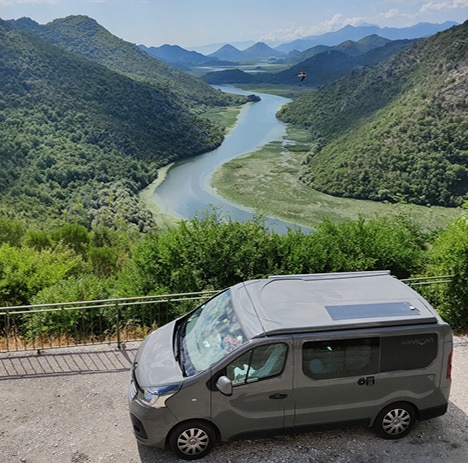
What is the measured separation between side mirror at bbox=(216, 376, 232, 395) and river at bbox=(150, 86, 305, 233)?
35120 mm

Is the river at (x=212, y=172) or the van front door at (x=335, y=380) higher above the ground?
the van front door at (x=335, y=380)

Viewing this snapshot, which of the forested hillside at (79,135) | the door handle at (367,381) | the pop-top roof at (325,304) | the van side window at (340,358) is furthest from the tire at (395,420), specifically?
the forested hillside at (79,135)

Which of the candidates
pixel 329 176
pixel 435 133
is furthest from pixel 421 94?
pixel 329 176

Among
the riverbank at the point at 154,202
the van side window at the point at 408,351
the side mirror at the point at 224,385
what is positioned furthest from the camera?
the riverbank at the point at 154,202

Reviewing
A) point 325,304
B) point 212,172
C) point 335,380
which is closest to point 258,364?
point 335,380

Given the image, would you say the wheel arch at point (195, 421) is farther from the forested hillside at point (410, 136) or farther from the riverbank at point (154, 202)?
the forested hillside at point (410, 136)

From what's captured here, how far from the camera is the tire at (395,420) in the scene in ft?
21.3

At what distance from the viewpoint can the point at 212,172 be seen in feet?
321

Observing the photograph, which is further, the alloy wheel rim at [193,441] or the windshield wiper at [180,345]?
the windshield wiper at [180,345]

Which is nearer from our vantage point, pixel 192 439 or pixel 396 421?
pixel 192 439

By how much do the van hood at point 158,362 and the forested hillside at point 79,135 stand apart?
5835cm

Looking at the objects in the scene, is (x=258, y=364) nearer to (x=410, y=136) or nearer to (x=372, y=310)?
(x=372, y=310)

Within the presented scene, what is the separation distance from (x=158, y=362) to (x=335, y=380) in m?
2.27

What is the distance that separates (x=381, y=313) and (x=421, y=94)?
8452cm
